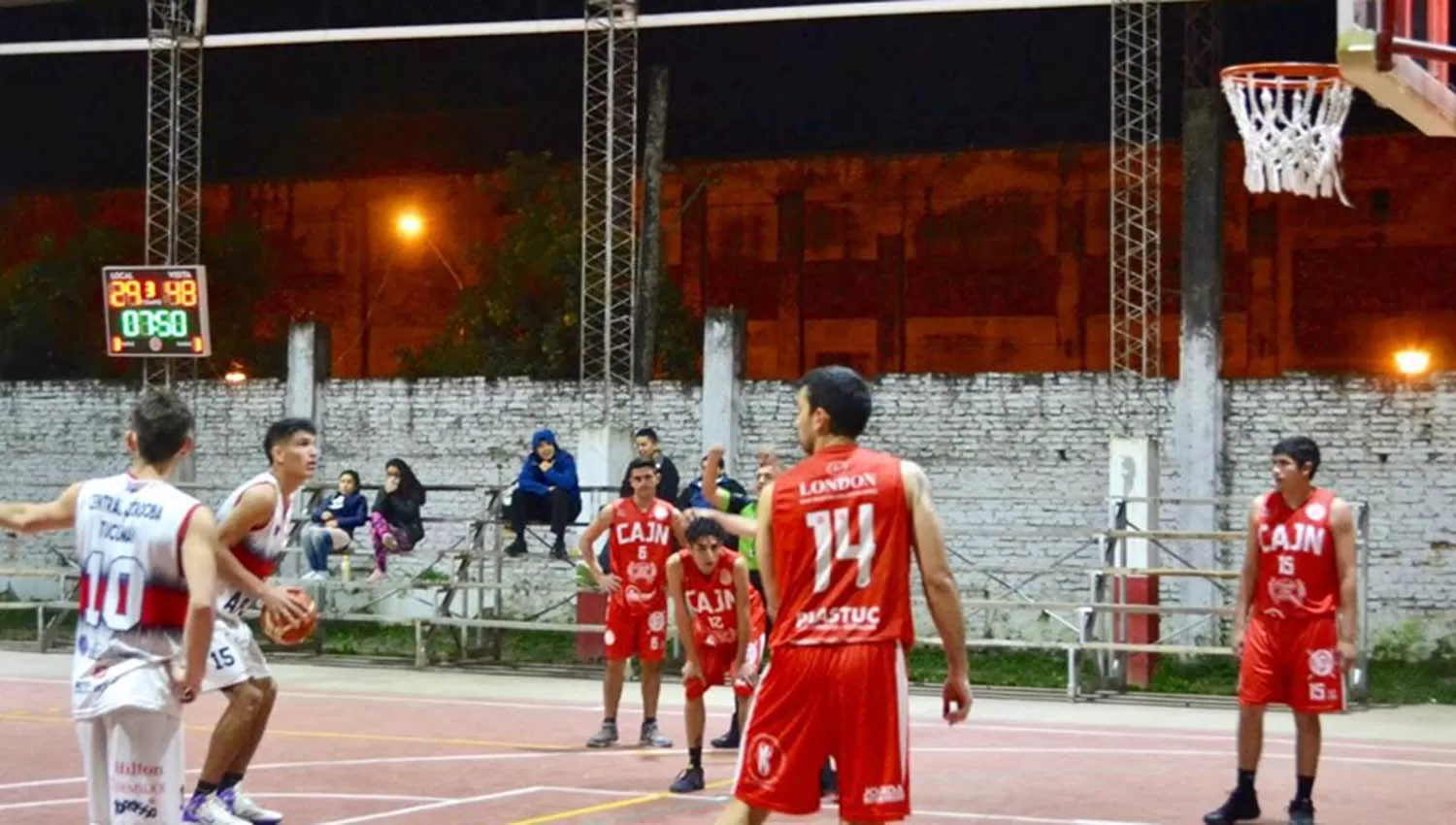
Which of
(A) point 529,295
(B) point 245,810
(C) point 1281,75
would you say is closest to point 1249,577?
(C) point 1281,75

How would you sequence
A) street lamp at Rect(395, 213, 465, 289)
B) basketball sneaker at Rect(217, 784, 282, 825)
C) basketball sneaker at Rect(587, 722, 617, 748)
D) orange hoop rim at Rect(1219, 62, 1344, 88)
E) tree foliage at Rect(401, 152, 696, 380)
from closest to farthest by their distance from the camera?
basketball sneaker at Rect(217, 784, 282, 825) → orange hoop rim at Rect(1219, 62, 1344, 88) → basketball sneaker at Rect(587, 722, 617, 748) → tree foliage at Rect(401, 152, 696, 380) → street lamp at Rect(395, 213, 465, 289)

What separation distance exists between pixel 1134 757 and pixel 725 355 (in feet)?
40.7

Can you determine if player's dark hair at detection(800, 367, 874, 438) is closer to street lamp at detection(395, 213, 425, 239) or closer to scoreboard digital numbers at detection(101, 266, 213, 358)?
scoreboard digital numbers at detection(101, 266, 213, 358)

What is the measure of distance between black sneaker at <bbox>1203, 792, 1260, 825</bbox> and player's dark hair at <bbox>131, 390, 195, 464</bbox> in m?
6.36

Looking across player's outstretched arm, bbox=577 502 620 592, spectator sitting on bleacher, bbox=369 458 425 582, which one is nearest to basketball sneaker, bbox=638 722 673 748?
player's outstretched arm, bbox=577 502 620 592

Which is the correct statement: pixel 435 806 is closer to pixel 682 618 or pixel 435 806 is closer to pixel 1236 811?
pixel 682 618

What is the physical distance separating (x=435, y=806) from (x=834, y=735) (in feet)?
16.9

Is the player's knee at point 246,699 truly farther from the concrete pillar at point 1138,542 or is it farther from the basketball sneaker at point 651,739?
the concrete pillar at point 1138,542

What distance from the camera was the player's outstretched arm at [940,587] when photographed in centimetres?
734

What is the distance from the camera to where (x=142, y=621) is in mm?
7496

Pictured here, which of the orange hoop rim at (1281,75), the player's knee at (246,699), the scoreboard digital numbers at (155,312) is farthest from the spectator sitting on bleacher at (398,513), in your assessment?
the player's knee at (246,699)

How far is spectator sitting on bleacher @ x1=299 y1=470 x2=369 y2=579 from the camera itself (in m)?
24.4

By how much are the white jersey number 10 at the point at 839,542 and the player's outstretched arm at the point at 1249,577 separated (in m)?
4.82

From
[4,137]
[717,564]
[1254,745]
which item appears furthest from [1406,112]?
[4,137]
